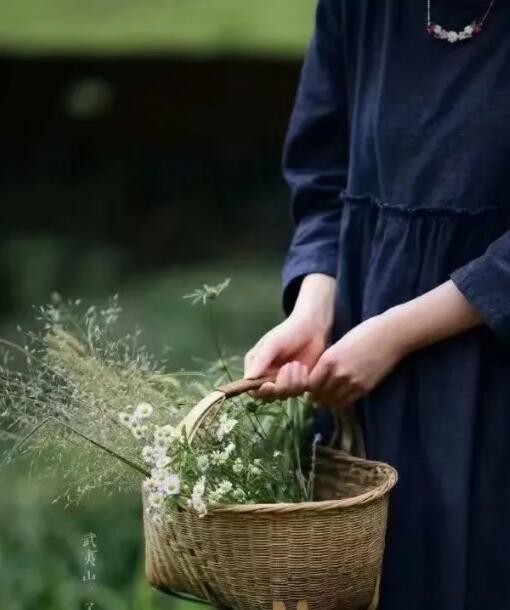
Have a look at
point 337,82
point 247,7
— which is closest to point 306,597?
point 337,82

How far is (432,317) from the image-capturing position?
1.95 metres

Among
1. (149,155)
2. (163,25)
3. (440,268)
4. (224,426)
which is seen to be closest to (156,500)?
(224,426)

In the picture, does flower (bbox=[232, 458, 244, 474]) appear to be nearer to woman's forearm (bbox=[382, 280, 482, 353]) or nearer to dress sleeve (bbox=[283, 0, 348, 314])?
woman's forearm (bbox=[382, 280, 482, 353])

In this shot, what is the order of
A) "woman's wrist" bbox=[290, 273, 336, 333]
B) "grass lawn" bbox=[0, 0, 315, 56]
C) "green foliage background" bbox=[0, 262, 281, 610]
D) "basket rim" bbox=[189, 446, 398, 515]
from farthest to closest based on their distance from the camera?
"grass lawn" bbox=[0, 0, 315, 56] < "green foliage background" bbox=[0, 262, 281, 610] < "woman's wrist" bbox=[290, 273, 336, 333] < "basket rim" bbox=[189, 446, 398, 515]

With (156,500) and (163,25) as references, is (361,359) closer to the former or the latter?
(156,500)

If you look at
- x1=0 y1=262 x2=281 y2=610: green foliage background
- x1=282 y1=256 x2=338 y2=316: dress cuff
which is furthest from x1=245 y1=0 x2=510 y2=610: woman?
x1=0 y1=262 x2=281 y2=610: green foliage background

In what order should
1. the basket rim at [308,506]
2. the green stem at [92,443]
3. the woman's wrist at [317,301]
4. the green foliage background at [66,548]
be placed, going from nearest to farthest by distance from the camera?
1. the basket rim at [308,506]
2. the green stem at [92,443]
3. the woman's wrist at [317,301]
4. the green foliage background at [66,548]

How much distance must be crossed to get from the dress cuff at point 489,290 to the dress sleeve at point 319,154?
0.32m

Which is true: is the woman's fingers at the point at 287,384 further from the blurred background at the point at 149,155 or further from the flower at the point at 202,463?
the blurred background at the point at 149,155

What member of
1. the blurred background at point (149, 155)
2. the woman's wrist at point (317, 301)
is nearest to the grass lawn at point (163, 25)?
the blurred background at point (149, 155)

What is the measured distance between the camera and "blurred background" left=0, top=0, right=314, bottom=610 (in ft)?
16.2

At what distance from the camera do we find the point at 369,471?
202 centimetres

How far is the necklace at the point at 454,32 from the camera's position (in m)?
1.99

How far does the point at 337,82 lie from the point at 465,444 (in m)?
0.59
